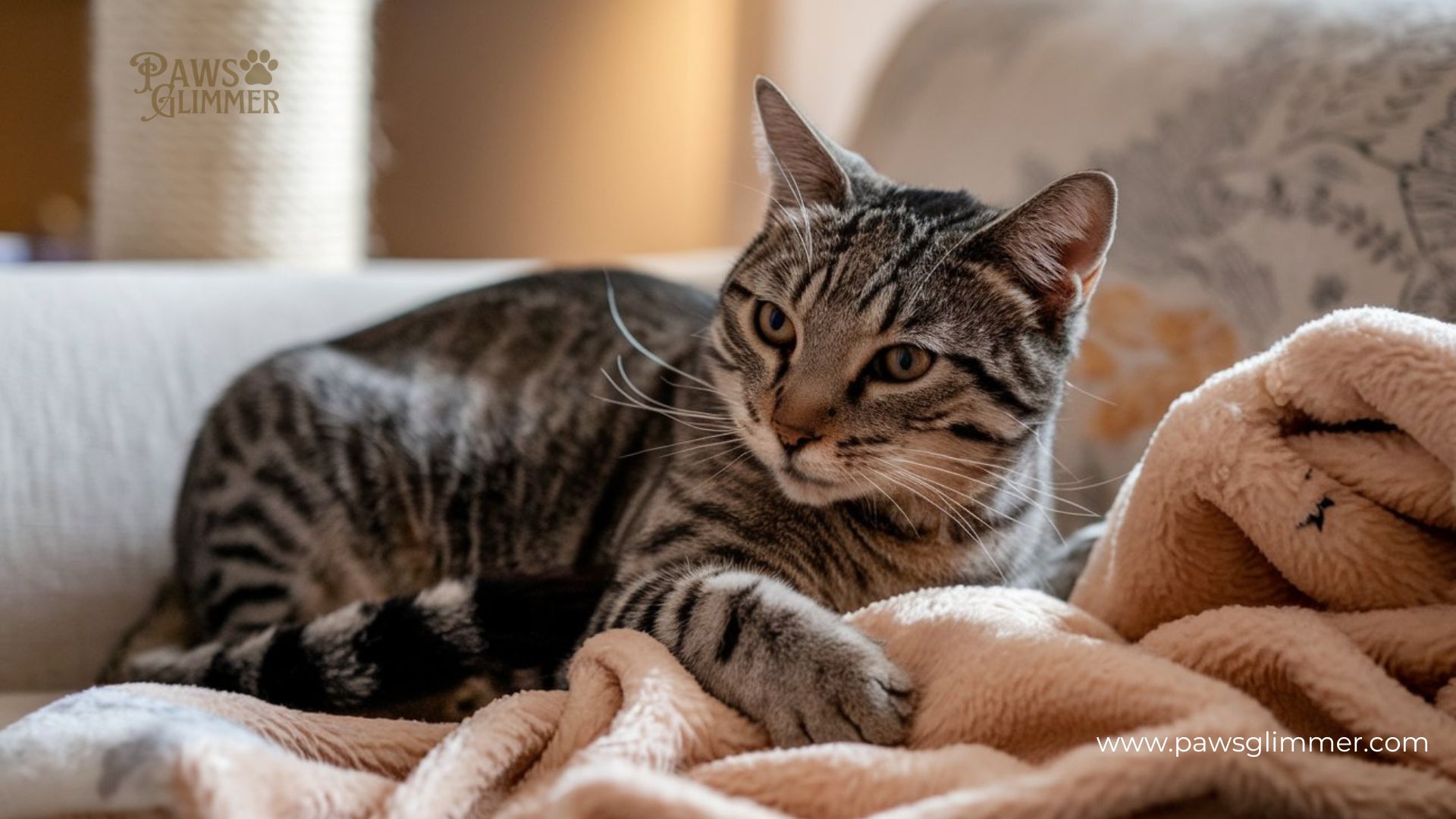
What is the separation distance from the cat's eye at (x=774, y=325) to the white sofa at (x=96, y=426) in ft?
2.89

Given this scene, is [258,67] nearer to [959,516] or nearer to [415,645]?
[415,645]

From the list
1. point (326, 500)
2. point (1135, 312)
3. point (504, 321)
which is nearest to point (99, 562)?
point (326, 500)

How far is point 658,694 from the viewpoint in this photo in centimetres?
83

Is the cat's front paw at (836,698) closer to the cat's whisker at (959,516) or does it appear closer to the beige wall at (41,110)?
the cat's whisker at (959,516)

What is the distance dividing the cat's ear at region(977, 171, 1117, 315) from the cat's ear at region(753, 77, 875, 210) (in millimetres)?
202

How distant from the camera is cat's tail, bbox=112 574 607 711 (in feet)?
3.39

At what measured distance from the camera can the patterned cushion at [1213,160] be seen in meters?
1.23

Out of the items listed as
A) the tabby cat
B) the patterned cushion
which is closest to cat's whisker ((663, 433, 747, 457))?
the tabby cat

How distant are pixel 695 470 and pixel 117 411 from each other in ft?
2.79

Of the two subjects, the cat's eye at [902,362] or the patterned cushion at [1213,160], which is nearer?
the cat's eye at [902,362]

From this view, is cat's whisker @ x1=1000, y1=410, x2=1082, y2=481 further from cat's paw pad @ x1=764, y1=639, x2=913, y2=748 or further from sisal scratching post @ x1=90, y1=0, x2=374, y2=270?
sisal scratching post @ x1=90, y1=0, x2=374, y2=270

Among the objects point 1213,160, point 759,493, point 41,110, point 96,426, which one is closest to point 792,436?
point 759,493

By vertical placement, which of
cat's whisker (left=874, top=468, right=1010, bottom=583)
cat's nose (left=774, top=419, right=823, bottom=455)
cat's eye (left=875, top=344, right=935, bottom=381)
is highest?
cat's eye (left=875, top=344, right=935, bottom=381)

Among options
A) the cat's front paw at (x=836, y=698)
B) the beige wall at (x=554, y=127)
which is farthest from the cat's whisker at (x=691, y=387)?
the beige wall at (x=554, y=127)
